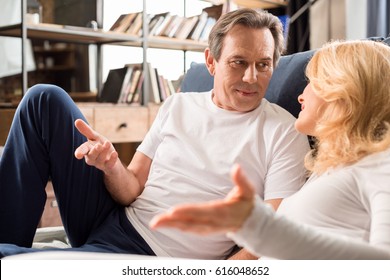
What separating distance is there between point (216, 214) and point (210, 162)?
2.22 feet

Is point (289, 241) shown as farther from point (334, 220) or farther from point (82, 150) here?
point (82, 150)

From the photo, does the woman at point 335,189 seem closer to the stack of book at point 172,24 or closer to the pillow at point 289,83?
the pillow at point 289,83

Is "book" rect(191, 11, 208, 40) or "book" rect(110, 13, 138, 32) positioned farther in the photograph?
"book" rect(191, 11, 208, 40)

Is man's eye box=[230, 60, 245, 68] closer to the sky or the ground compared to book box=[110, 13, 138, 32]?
closer to the ground

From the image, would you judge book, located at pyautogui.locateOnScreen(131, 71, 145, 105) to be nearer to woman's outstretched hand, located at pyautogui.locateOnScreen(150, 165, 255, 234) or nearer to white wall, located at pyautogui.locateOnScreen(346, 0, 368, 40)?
white wall, located at pyautogui.locateOnScreen(346, 0, 368, 40)

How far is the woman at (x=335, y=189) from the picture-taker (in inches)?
23.8

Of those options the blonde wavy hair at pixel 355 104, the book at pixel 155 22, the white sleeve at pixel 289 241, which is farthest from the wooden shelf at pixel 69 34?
the white sleeve at pixel 289 241

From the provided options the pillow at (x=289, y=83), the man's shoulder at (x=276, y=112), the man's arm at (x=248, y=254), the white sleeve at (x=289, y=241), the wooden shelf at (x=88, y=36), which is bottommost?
the man's arm at (x=248, y=254)

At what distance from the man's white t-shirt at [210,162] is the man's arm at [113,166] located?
4cm

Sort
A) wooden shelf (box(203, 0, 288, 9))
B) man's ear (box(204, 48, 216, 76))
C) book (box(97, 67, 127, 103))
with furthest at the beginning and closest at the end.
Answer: wooden shelf (box(203, 0, 288, 9)) < book (box(97, 67, 127, 103)) < man's ear (box(204, 48, 216, 76))

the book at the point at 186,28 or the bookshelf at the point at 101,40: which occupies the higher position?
the book at the point at 186,28

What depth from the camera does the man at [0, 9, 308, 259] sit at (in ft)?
3.98

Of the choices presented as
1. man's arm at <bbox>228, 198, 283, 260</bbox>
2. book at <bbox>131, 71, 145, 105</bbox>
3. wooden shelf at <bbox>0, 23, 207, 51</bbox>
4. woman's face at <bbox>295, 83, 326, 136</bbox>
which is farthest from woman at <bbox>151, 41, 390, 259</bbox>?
book at <bbox>131, 71, 145, 105</bbox>

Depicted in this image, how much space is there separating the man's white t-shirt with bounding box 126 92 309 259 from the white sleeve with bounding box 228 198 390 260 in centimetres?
46
